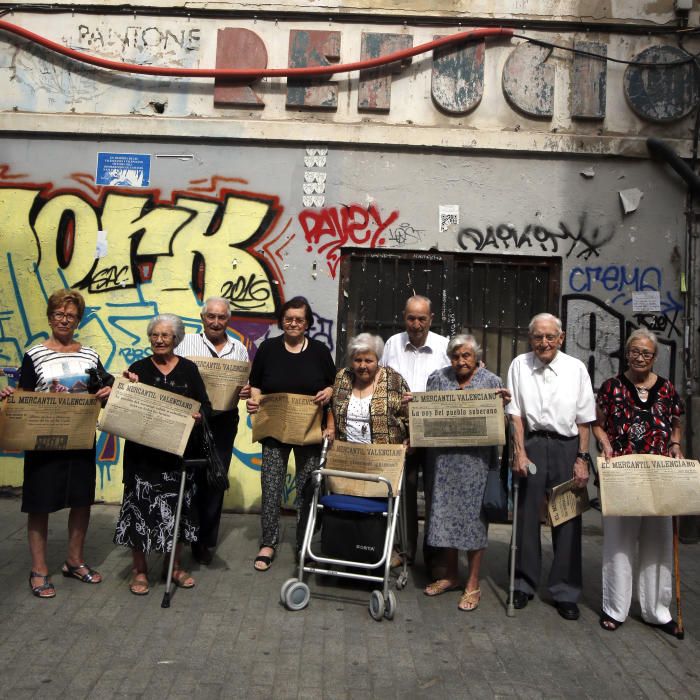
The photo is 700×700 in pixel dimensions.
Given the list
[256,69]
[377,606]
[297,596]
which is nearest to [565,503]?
[377,606]

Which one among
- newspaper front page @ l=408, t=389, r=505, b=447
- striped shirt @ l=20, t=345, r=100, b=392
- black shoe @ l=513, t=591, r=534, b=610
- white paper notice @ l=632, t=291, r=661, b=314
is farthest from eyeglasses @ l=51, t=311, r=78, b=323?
white paper notice @ l=632, t=291, r=661, b=314

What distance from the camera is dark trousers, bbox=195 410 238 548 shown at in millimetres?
5730

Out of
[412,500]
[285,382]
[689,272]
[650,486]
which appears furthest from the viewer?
[689,272]

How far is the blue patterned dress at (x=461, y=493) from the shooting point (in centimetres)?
513

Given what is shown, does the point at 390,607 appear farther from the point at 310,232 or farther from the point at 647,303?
the point at 647,303

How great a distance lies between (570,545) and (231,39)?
5.59m

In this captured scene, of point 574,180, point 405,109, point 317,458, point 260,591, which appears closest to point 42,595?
point 260,591

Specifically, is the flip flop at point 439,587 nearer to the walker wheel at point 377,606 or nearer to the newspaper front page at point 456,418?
the walker wheel at point 377,606

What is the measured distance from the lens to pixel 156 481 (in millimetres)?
5031

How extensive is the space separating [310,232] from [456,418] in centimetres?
320

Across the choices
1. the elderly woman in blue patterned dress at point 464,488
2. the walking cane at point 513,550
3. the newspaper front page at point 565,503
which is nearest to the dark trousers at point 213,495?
the elderly woman in blue patterned dress at point 464,488

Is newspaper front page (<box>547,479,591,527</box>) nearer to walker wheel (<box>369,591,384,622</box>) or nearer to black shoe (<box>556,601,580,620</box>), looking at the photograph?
black shoe (<box>556,601,580,620</box>)

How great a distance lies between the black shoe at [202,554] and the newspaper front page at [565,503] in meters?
2.51

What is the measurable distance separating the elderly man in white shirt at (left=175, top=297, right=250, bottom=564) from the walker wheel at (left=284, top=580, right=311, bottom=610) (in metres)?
1.08
